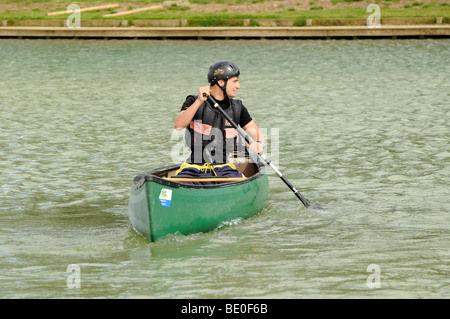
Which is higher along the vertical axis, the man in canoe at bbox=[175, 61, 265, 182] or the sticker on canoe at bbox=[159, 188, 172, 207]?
the man in canoe at bbox=[175, 61, 265, 182]

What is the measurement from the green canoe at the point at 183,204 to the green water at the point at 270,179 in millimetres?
134

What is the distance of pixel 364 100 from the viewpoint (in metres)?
17.4

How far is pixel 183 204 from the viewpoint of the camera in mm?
7941

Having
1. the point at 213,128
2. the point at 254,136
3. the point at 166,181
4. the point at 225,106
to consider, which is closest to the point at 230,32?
the point at 254,136

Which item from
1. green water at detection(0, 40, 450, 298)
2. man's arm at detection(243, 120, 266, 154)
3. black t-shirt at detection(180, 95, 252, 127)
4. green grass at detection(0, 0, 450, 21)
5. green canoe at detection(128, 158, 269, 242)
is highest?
green grass at detection(0, 0, 450, 21)

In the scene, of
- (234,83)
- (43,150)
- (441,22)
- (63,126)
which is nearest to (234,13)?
(441,22)

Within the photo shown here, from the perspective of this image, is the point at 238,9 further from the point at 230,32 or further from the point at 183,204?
the point at 183,204

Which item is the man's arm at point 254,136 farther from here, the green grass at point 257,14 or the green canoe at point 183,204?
the green grass at point 257,14

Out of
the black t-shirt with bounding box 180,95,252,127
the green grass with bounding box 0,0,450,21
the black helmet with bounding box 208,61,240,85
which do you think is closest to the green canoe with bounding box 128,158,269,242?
the black t-shirt with bounding box 180,95,252,127

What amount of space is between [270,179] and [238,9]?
2294 centimetres

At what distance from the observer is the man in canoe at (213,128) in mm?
8414

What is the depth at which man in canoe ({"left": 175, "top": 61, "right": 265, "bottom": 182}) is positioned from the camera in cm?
841

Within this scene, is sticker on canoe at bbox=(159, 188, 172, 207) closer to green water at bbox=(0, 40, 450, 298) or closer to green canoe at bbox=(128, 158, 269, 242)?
green canoe at bbox=(128, 158, 269, 242)
